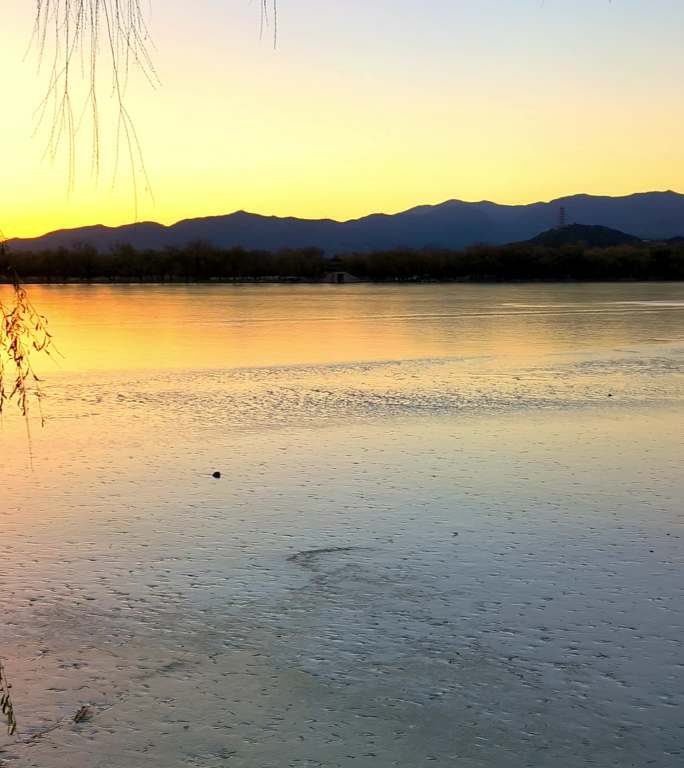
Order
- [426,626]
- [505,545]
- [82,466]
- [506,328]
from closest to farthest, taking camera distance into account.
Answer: [426,626]
[505,545]
[82,466]
[506,328]

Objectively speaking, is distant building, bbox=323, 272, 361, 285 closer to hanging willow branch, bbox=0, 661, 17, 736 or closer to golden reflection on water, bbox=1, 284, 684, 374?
golden reflection on water, bbox=1, 284, 684, 374

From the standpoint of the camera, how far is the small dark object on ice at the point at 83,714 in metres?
3.65

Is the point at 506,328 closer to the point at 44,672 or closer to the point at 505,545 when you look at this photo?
the point at 505,545

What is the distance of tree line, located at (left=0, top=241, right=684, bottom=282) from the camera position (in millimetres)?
114375

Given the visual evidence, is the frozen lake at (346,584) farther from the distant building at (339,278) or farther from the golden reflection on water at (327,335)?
the distant building at (339,278)

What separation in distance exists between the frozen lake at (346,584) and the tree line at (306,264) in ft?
347

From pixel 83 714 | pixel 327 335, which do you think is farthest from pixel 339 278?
pixel 83 714

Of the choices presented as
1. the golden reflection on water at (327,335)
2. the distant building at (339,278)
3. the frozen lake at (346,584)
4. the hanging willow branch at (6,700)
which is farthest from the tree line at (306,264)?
the hanging willow branch at (6,700)

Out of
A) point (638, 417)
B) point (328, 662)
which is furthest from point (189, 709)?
point (638, 417)

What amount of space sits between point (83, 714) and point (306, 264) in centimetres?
12175

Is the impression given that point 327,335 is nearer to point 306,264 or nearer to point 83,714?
point 83,714

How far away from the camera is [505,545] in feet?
19.6

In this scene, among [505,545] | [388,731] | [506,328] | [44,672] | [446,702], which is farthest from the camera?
[506,328]

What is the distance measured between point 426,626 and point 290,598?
83 cm
